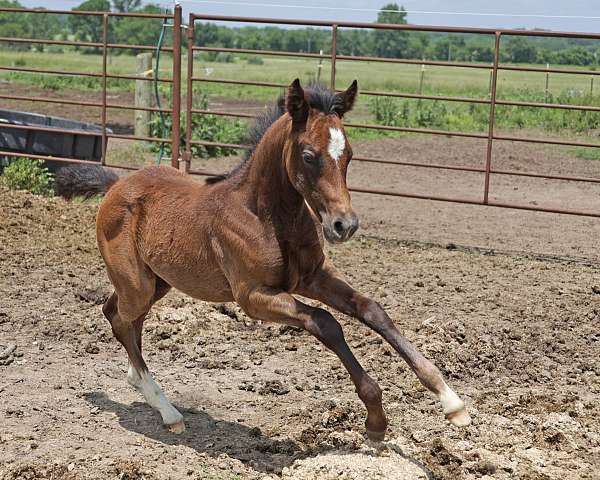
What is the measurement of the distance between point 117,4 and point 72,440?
10430 cm

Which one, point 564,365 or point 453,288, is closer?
point 564,365

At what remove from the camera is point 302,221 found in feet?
14.9

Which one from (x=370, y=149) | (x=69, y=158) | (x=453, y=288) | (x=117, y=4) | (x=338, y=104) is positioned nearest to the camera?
(x=338, y=104)

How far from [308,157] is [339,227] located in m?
0.38

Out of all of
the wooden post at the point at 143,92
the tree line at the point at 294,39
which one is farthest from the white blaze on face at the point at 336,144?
the tree line at the point at 294,39

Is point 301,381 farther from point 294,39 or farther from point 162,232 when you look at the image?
point 294,39

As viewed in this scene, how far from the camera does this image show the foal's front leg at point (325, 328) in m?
4.18

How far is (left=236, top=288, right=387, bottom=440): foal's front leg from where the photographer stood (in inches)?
165

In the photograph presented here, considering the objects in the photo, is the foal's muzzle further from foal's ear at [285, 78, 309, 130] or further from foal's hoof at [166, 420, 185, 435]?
foal's hoof at [166, 420, 185, 435]

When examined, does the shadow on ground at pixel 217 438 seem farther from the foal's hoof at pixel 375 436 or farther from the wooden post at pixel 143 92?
the wooden post at pixel 143 92

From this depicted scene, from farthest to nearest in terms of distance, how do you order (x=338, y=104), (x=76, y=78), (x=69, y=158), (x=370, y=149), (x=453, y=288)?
(x=76, y=78)
(x=370, y=149)
(x=69, y=158)
(x=453, y=288)
(x=338, y=104)

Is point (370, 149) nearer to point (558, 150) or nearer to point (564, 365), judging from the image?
point (558, 150)

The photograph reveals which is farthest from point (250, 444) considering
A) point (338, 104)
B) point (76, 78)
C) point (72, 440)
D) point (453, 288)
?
point (76, 78)

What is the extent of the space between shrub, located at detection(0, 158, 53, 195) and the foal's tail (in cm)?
453
